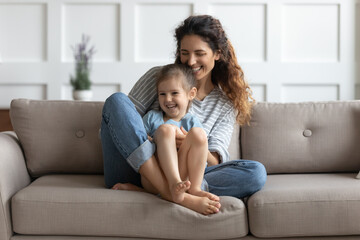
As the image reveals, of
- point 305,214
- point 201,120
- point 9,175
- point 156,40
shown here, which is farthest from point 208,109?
point 156,40

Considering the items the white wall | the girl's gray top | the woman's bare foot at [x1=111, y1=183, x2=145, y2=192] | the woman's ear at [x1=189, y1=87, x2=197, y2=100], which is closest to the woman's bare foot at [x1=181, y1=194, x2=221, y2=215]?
the woman's bare foot at [x1=111, y1=183, x2=145, y2=192]

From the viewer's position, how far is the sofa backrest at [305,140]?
2.10 metres

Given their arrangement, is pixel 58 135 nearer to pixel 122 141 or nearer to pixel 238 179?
pixel 122 141

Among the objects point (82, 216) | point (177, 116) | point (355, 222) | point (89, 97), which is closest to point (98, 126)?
point (177, 116)

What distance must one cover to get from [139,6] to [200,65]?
6.20 ft

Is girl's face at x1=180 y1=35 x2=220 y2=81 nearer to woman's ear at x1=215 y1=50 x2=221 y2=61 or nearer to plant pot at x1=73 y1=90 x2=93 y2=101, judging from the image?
woman's ear at x1=215 y1=50 x2=221 y2=61

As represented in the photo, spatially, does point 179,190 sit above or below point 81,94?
below

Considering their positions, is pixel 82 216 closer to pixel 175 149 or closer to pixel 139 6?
pixel 175 149

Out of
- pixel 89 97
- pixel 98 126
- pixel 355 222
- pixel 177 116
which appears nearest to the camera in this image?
pixel 355 222

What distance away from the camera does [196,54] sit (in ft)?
6.54

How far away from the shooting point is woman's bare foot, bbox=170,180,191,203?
1569 mm

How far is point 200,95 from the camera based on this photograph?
Result: 2098 mm

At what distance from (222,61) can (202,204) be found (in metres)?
0.75

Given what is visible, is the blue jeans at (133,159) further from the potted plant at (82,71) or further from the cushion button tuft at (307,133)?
the potted plant at (82,71)
